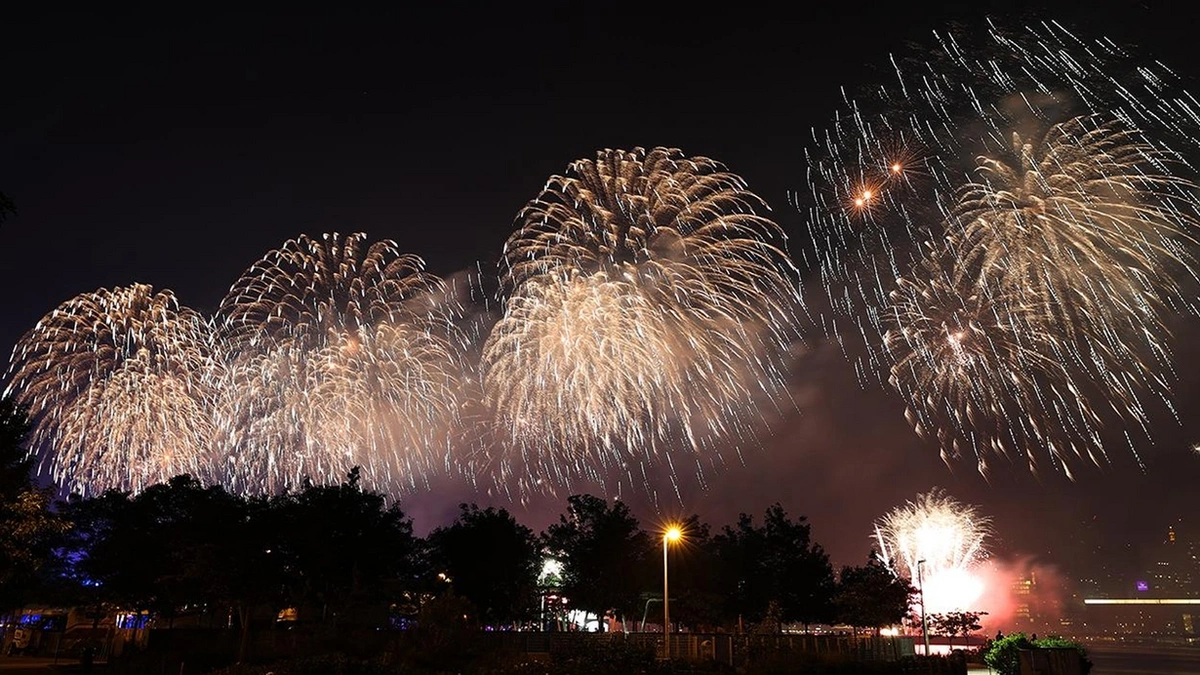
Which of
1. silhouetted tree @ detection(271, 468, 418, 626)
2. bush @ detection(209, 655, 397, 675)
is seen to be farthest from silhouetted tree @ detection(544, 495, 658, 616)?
bush @ detection(209, 655, 397, 675)

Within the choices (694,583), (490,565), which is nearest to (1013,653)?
(694,583)

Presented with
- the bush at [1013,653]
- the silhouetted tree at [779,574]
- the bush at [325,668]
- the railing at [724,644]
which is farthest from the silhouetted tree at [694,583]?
the bush at [325,668]

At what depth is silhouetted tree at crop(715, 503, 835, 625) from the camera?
6191 cm

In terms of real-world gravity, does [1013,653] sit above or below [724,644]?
below

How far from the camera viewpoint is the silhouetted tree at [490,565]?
57750 mm

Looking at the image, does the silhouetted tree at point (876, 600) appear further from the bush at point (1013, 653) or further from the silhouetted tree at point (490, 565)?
the silhouetted tree at point (490, 565)

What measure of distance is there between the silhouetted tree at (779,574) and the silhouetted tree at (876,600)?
→ 8.78 feet

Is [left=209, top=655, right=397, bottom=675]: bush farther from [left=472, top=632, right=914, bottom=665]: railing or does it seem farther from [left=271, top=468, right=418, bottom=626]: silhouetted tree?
[left=271, top=468, right=418, bottom=626]: silhouetted tree

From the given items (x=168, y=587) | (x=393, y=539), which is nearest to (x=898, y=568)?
(x=393, y=539)

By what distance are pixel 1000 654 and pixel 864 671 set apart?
13.6 metres

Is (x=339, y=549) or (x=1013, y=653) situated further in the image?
(x=339, y=549)

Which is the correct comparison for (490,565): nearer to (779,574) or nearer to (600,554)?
(600,554)

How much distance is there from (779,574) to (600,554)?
46.7ft

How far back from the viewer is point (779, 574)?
62500 millimetres
